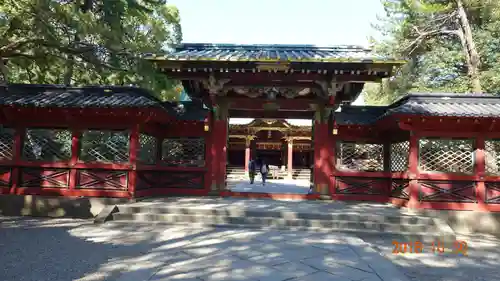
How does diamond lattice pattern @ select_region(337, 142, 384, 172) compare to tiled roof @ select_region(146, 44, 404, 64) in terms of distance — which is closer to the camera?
tiled roof @ select_region(146, 44, 404, 64)

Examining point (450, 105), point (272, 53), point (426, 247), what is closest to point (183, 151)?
point (272, 53)

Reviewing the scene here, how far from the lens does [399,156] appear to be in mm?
10047

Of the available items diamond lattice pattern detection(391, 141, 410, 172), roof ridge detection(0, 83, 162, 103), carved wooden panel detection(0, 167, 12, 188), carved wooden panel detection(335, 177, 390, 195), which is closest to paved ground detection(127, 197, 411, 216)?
carved wooden panel detection(335, 177, 390, 195)

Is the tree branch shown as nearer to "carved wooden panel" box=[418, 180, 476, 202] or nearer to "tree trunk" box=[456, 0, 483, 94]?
"tree trunk" box=[456, 0, 483, 94]

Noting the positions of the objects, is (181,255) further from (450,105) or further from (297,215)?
(450,105)

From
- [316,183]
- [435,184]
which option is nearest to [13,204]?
[316,183]

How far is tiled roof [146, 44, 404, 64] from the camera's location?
8.97 metres

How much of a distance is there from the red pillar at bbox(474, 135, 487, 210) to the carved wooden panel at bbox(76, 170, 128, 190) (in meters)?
9.93

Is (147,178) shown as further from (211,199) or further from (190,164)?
(211,199)

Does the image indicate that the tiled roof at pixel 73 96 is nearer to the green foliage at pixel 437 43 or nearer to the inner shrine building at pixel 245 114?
the inner shrine building at pixel 245 114

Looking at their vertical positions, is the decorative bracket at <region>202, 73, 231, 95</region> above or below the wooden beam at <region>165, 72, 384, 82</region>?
below

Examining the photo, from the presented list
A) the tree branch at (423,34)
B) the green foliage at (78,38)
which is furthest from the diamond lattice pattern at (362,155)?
the tree branch at (423,34)

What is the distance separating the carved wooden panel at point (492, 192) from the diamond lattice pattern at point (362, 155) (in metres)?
2.86

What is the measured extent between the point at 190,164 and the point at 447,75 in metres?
16.9
